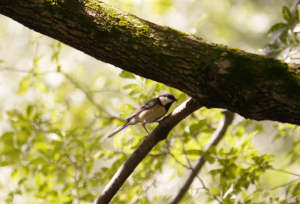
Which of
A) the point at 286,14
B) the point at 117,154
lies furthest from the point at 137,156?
the point at 286,14

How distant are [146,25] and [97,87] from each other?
218cm

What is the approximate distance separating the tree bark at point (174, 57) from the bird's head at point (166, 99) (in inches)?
54.8

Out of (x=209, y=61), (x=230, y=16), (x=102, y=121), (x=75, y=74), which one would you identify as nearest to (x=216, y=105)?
(x=209, y=61)

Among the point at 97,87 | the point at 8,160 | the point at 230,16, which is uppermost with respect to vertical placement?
the point at 230,16

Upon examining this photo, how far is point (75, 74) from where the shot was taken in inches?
171

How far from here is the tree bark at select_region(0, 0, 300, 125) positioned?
1804 millimetres

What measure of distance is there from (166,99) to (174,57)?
1.59 metres

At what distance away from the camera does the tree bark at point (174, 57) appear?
180 centimetres

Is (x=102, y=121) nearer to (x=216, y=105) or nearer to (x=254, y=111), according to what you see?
(x=216, y=105)

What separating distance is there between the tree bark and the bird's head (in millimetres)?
1392

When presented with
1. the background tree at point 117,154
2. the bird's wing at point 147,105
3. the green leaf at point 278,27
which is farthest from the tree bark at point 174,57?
the bird's wing at point 147,105

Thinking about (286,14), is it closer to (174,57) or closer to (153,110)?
(174,57)

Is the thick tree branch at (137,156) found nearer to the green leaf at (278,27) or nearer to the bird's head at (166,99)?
the bird's head at (166,99)

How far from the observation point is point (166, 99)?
3463mm
